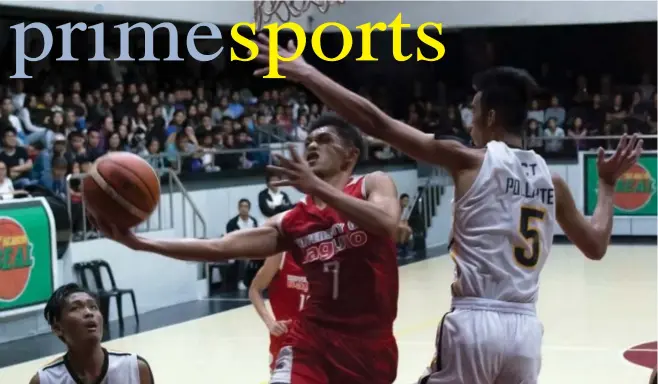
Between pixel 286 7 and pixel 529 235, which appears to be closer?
pixel 529 235

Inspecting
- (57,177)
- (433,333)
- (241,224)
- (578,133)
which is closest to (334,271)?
(433,333)

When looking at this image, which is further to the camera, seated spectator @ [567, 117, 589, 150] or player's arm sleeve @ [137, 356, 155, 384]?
seated spectator @ [567, 117, 589, 150]

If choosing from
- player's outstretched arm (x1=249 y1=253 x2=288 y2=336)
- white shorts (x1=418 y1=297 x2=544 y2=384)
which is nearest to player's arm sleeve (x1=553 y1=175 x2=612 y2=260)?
white shorts (x1=418 y1=297 x2=544 y2=384)

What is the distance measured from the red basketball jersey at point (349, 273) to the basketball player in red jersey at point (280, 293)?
1252mm

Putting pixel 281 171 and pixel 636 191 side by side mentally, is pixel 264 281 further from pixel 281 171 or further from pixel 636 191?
pixel 636 191

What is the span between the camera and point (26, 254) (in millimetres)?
11703

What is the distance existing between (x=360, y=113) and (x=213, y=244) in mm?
1020

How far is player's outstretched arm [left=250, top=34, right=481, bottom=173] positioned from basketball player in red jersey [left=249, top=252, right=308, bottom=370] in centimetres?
213

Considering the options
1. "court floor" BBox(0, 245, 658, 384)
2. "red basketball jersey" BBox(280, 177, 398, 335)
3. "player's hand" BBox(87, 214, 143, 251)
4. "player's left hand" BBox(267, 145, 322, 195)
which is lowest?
"court floor" BBox(0, 245, 658, 384)

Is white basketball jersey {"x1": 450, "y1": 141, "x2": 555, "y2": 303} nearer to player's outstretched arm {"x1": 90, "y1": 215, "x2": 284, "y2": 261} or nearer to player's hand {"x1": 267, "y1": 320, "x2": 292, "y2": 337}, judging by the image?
player's outstretched arm {"x1": 90, "y1": 215, "x2": 284, "y2": 261}

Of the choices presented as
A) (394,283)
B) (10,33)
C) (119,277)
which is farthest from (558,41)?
(394,283)

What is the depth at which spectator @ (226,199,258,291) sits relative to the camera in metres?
15.1

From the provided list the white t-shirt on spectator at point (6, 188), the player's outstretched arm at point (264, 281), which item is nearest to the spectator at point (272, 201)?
the white t-shirt on spectator at point (6, 188)

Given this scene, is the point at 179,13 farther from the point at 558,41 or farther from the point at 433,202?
the point at 558,41
